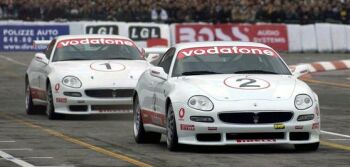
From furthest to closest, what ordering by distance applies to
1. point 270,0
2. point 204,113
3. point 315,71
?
1. point 270,0
2. point 315,71
3. point 204,113

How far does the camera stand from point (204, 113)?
13.4m

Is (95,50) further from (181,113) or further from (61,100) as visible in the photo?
(181,113)

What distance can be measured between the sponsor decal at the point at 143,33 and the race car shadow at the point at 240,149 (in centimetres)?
3025

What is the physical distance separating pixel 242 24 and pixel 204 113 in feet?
107

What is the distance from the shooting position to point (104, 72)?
770 inches

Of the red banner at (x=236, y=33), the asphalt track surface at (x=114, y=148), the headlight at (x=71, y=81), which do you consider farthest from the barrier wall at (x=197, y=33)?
the headlight at (x=71, y=81)

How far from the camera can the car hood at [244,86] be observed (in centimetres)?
1361

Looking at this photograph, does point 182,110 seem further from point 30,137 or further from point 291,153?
point 30,137

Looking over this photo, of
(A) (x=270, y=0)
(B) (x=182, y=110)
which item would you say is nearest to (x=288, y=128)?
(B) (x=182, y=110)

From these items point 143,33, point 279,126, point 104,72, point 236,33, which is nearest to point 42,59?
point 104,72

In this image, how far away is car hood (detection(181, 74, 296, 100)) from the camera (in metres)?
13.6

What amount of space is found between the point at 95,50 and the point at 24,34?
83.6 feet

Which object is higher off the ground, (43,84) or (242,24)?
(43,84)

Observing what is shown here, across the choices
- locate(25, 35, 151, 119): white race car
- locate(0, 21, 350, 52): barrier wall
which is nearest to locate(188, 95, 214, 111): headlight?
locate(25, 35, 151, 119): white race car
